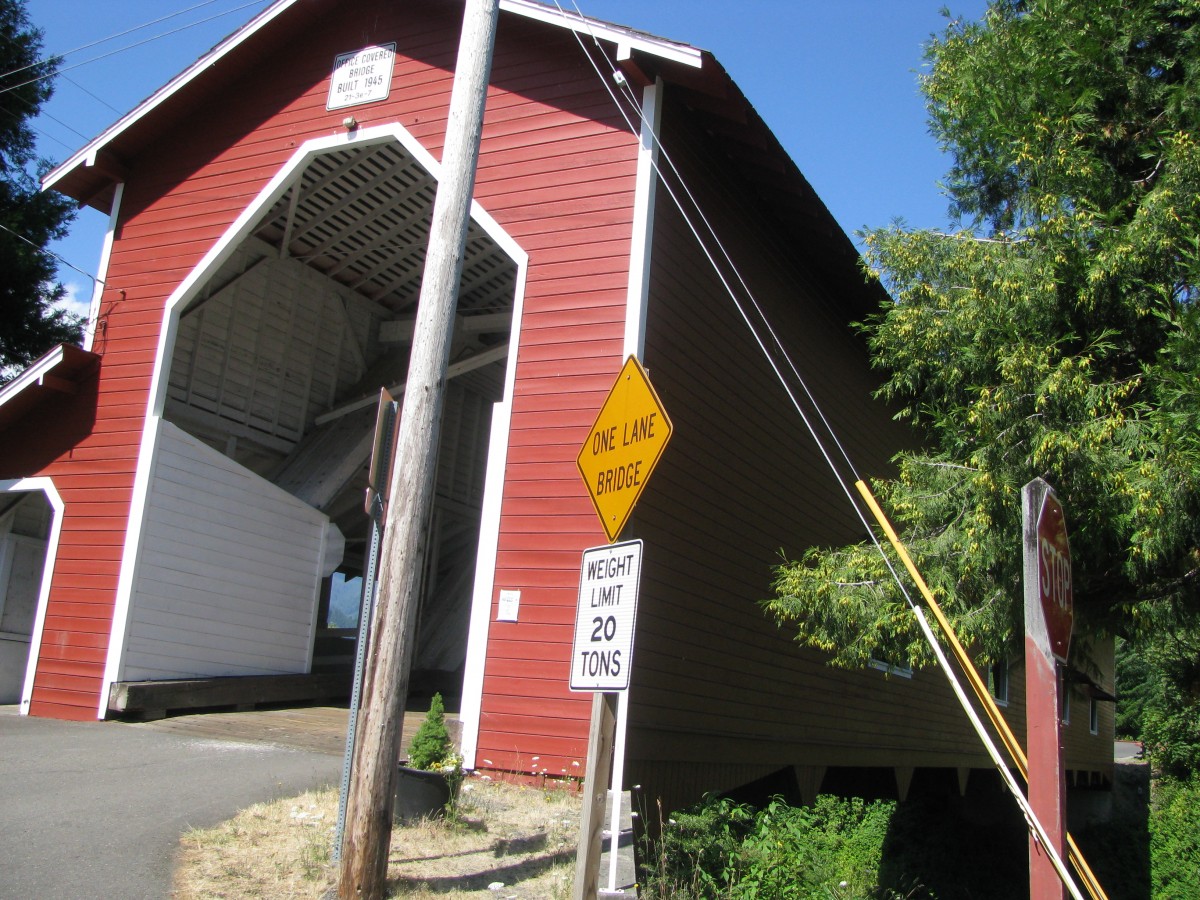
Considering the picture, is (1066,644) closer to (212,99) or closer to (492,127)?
(492,127)

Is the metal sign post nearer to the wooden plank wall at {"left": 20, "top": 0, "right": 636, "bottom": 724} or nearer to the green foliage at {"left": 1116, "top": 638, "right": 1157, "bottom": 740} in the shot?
the wooden plank wall at {"left": 20, "top": 0, "right": 636, "bottom": 724}

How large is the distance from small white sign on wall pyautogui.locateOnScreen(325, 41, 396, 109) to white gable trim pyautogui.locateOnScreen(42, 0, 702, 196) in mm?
909

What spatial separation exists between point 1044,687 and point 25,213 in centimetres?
2317

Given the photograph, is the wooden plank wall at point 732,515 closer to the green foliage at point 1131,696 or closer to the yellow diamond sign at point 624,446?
the yellow diamond sign at point 624,446

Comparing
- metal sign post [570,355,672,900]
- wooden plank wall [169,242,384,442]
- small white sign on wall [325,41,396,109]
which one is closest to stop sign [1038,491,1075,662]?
metal sign post [570,355,672,900]

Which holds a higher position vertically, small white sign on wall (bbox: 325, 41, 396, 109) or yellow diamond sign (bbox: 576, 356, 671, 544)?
small white sign on wall (bbox: 325, 41, 396, 109)

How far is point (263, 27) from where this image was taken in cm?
1210

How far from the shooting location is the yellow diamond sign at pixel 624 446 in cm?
483

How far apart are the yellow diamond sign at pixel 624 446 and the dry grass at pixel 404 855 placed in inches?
93.7

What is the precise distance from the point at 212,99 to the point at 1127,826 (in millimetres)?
21158

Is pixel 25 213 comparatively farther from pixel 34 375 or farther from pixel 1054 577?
pixel 1054 577

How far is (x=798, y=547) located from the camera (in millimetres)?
13398

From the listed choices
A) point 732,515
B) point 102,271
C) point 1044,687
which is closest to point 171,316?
point 102,271

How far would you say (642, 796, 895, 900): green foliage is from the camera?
749 cm
